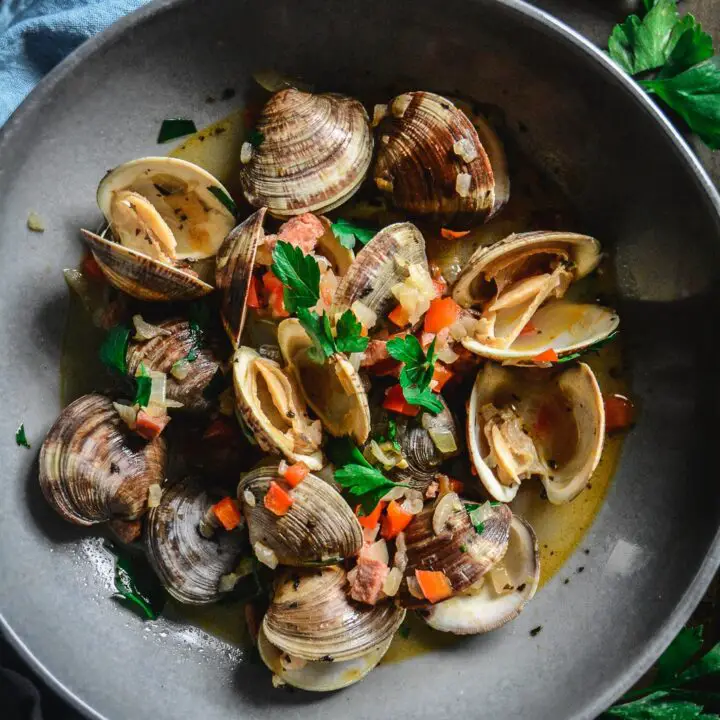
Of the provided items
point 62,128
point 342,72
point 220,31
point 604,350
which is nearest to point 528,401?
point 604,350

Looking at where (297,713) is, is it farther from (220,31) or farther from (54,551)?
(220,31)

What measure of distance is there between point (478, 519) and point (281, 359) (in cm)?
67

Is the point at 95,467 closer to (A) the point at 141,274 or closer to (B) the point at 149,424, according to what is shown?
(B) the point at 149,424

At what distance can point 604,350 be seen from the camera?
2.42 meters

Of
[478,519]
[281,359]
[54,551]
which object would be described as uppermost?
[281,359]

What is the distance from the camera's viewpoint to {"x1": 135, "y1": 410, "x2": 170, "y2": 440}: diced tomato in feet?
6.96

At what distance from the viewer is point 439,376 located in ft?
7.27

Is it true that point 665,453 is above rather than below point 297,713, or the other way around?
above

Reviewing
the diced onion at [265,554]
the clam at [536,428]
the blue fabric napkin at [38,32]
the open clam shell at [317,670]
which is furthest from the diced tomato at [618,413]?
the blue fabric napkin at [38,32]

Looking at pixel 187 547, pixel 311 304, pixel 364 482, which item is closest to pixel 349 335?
pixel 311 304

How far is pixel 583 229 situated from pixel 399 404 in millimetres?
791

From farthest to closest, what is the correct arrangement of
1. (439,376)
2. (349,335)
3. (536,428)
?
(536,428) < (439,376) < (349,335)

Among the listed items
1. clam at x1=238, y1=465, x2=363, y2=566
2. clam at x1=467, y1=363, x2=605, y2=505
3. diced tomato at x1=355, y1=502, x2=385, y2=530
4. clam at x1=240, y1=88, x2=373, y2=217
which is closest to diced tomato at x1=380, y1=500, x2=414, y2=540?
diced tomato at x1=355, y1=502, x2=385, y2=530

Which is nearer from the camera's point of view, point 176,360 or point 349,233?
point 176,360
